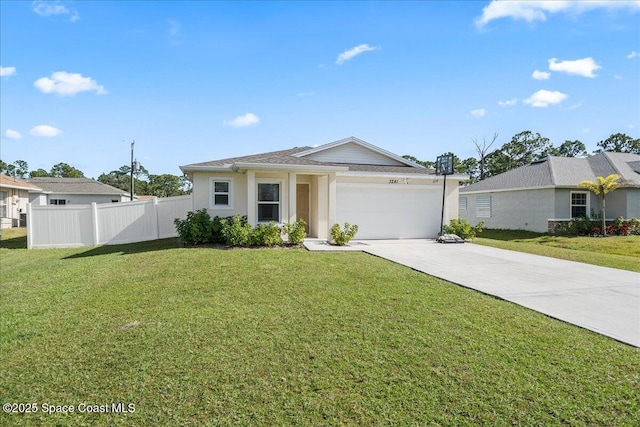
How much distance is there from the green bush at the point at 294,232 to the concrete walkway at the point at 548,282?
0.65 meters

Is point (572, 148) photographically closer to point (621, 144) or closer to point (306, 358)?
point (621, 144)

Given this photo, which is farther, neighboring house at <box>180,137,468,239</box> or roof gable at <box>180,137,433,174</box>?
roof gable at <box>180,137,433,174</box>

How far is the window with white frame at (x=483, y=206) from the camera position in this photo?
77.3 ft

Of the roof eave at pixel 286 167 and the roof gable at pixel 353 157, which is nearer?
the roof eave at pixel 286 167

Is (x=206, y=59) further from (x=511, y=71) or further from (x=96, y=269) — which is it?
(x=511, y=71)

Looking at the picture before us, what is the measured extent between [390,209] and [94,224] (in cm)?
1249

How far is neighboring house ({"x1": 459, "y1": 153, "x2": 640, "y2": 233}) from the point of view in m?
19.0

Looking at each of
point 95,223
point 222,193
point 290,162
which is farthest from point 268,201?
point 95,223

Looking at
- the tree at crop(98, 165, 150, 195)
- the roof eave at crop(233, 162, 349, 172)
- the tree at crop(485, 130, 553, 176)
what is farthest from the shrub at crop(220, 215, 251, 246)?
the tree at crop(98, 165, 150, 195)

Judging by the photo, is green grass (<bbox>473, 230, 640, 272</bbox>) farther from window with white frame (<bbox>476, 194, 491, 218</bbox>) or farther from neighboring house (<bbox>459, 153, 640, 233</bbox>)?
window with white frame (<bbox>476, 194, 491, 218</bbox>)

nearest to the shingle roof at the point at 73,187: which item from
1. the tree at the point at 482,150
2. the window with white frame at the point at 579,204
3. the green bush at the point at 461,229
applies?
the green bush at the point at 461,229

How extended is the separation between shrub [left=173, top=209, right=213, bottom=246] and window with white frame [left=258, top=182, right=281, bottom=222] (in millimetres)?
1993

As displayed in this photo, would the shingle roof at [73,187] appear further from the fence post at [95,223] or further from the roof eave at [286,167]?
the roof eave at [286,167]

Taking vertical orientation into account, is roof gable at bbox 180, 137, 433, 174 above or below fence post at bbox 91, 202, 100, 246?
above
